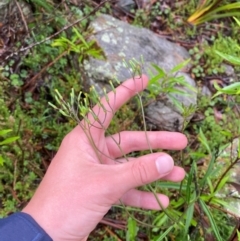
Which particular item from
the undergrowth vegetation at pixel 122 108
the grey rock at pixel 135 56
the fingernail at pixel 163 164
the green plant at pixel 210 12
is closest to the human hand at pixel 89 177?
the fingernail at pixel 163 164

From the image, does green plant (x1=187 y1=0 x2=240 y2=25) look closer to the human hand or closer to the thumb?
the human hand

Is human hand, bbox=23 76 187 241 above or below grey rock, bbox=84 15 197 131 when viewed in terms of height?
above

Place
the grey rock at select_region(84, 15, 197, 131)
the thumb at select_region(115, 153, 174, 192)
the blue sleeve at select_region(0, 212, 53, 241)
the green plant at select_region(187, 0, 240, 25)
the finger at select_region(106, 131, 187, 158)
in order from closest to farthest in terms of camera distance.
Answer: the thumb at select_region(115, 153, 174, 192) → the blue sleeve at select_region(0, 212, 53, 241) → the finger at select_region(106, 131, 187, 158) → the grey rock at select_region(84, 15, 197, 131) → the green plant at select_region(187, 0, 240, 25)

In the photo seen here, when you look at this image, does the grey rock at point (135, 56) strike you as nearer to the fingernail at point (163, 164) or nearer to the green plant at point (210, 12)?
the green plant at point (210, 12)

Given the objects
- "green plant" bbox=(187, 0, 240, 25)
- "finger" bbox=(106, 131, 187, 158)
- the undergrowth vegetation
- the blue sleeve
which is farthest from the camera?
"green plant" bbox=(187, 0, 240, 25)

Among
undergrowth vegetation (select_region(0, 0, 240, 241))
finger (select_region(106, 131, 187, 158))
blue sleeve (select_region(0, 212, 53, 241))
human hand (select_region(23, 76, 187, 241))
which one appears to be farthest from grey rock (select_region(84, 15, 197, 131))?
blue sleeve (select_region(0, 212, 53, 241))

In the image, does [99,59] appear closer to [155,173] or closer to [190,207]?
[190,207]

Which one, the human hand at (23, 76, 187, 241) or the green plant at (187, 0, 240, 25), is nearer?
the human hand at (23, 76, 187, 241)

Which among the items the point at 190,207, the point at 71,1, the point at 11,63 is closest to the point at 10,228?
the point at 190,207
